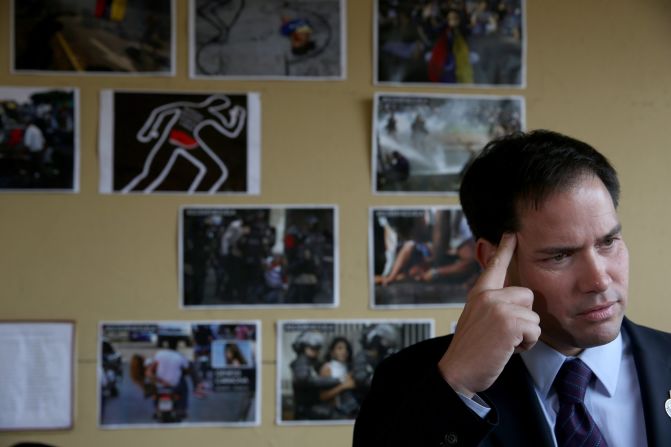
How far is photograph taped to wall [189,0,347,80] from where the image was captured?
1.66 meters

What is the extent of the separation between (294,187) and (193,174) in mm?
210

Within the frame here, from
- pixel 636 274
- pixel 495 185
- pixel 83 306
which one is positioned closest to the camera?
pixel 495 185

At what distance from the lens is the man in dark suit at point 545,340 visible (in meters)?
0.99

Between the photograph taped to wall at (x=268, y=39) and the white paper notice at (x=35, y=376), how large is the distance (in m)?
0.62

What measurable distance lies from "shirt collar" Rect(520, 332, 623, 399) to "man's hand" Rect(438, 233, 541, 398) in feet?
0.27

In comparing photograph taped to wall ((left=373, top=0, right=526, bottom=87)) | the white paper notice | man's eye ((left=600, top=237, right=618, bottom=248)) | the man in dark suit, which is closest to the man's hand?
the man in dark suit

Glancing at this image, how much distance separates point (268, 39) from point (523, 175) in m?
0.78

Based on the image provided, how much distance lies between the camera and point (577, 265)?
1.03 metres

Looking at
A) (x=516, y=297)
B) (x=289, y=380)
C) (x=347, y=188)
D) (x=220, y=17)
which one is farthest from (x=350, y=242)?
(x=516, y=297)

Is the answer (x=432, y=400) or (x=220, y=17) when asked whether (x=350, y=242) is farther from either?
(x=432, y=400)

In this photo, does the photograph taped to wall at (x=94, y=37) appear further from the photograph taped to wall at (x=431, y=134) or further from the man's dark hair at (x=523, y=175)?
the man's dark hair at (x=523, y=175)

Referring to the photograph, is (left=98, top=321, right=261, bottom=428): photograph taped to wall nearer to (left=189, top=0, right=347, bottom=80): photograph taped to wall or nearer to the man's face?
(left=189, top=0, right=347, bottom=80): photograph taped to wall

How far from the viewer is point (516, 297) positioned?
101 cm

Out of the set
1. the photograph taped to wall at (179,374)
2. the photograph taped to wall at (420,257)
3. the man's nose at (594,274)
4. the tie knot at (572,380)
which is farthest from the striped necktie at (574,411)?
the photograph taped to wall at (179,374)
